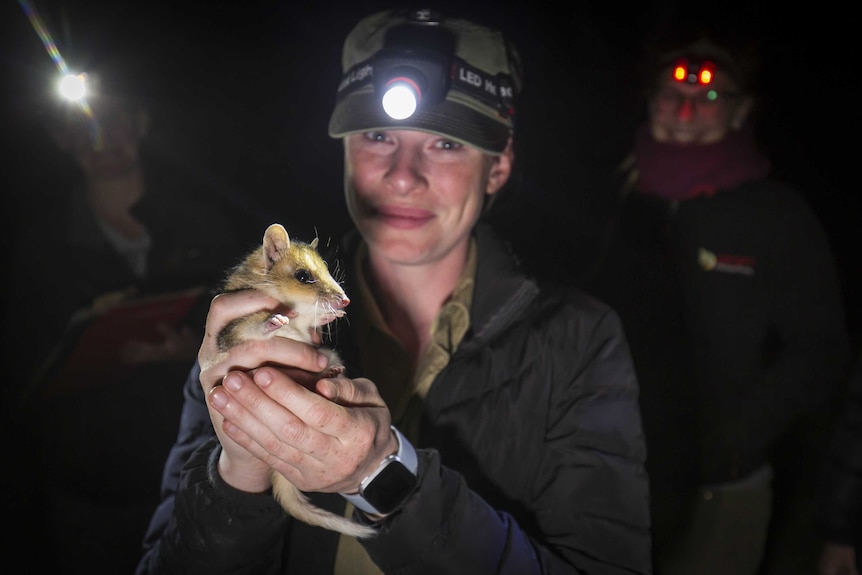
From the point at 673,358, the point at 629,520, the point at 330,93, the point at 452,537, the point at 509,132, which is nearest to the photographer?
the point at 452,537

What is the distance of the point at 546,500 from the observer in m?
1.42

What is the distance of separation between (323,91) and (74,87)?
1028 mm

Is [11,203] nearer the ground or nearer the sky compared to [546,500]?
nearer the sky

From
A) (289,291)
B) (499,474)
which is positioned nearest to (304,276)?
(289,291)

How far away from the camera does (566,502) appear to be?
4.55ft

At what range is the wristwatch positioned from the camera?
1.07 meters

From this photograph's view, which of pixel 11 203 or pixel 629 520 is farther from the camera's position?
pixel 11 203

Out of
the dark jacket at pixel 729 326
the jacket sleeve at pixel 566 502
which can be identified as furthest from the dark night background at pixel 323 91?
the jacket sleeve at pixel 566 502

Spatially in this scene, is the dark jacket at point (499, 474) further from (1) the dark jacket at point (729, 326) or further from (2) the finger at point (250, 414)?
(1) the dark jacket at point (729, 326)

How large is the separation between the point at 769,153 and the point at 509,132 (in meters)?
1.97

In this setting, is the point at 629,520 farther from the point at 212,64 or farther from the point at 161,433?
the point at 212,64

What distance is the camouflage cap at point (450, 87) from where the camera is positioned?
1357 millimetres

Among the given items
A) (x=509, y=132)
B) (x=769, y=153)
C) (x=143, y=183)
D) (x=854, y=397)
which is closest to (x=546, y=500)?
(x=509, y=132)

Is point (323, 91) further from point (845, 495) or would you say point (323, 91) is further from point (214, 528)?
point (845, 495)
